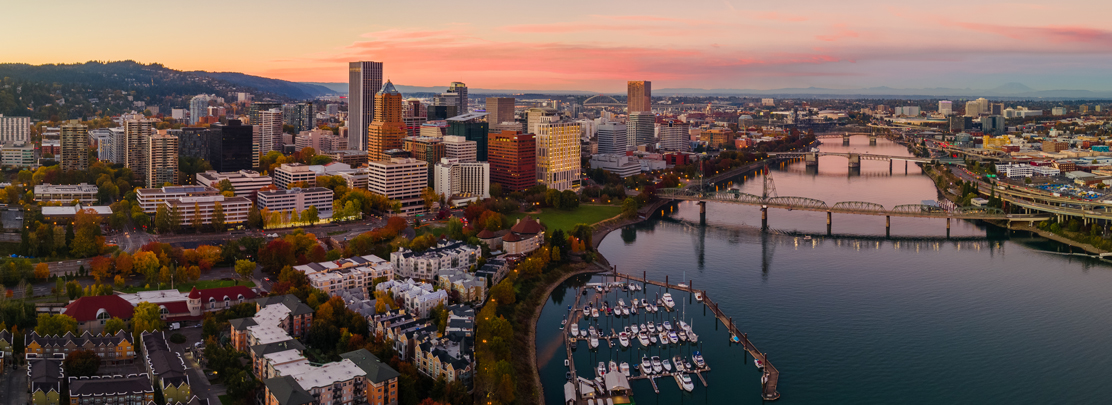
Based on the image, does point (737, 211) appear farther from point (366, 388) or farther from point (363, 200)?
point (366, 388)

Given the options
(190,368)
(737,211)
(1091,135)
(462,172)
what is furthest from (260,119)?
(1091,135)

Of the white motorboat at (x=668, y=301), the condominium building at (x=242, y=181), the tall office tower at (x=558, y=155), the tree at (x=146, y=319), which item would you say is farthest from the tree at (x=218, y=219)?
the tall office tower at (x=558, y=155)

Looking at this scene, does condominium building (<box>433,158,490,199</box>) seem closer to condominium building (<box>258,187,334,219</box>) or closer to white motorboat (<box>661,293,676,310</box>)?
condominium building (<box>258,187,334,219</box>)

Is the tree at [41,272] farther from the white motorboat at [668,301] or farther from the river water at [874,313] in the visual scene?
the white motorboat at [668,301]

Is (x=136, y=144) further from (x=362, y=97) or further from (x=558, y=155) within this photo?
(x=362, y=97)

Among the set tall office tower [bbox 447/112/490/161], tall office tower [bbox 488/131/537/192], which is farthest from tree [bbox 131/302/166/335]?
→ tall office tower [bbox 447/112/490/161]

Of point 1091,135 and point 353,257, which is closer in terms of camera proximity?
point 353,257
